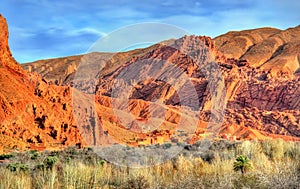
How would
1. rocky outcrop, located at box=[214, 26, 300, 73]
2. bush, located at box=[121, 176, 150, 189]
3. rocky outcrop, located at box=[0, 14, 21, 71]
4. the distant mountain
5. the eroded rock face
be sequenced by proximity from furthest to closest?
1. rocky outcrop, located at box=[214, 26, 300, 73]
2. rocky outcrop, located at box=[0, 14, 21, 71]
3. the distant mountain
4. the eroded rock face
5. bush, located at box=[121, 176, 150, 189]

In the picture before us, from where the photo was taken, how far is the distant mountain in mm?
30312

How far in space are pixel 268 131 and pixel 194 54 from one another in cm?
3322

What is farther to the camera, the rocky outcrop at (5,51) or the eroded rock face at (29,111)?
the rocky outcrop at (5,51)

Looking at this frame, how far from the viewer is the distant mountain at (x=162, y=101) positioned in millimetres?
30312

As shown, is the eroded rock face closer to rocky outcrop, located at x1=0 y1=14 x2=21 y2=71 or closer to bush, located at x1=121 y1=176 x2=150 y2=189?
rocky outcrop, located at x1=0 y1=14 x2=21 y2=71

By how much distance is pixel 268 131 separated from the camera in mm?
52906

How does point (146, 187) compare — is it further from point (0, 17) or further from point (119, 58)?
point (119, 58)

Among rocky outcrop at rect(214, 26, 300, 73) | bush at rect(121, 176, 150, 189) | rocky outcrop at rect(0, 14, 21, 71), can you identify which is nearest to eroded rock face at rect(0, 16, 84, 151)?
rocky outcrop at rect(0, 14, 21, 71)

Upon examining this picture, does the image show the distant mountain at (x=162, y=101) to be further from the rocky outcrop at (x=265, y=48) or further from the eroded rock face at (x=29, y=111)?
the rocky outcrop at (x=265, y=48)

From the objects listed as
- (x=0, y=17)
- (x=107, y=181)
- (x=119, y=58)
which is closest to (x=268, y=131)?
(x=0, y=17)

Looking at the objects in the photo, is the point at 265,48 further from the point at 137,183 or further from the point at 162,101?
the point at 137,183

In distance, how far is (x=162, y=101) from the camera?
226 ft

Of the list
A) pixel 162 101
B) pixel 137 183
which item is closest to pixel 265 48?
pixel 162 101

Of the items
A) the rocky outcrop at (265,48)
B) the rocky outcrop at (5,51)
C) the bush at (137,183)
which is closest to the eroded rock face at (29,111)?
the rocky outcrop at (5,51)
